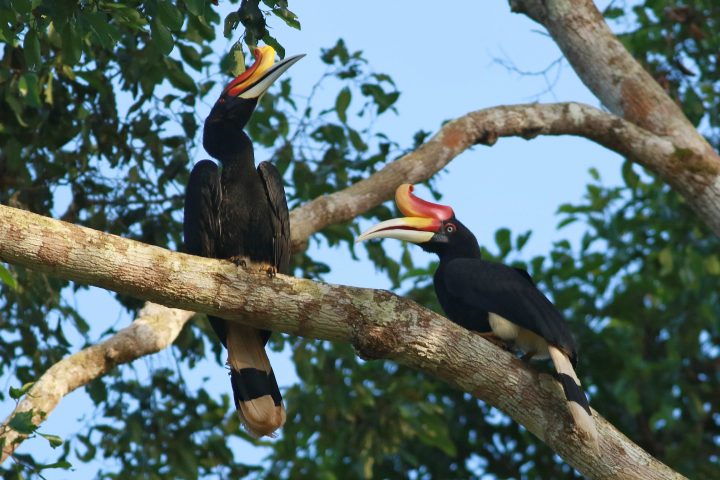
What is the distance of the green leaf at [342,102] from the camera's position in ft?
20.0

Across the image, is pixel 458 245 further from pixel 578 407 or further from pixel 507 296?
pixel 578 407

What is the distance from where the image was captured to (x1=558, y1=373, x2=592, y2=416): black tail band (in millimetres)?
3668

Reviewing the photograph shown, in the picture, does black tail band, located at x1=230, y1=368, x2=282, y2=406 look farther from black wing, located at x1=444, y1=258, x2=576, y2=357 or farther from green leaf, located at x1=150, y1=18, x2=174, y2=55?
green leaf, located at x1=150, y1=18, x2=174, y2=55

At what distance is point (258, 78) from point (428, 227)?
1067 mm

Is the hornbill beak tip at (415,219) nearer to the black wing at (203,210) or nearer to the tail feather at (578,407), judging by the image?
the black wing at (203,210)

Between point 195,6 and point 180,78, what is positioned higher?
point 180,78

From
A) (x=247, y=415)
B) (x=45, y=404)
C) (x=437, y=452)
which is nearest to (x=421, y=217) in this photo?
(x=247, y=415)

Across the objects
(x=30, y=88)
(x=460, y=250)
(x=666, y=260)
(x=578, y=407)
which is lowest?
(x=578, y=407)

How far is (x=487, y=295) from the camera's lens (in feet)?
14.6

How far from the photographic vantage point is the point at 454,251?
505cm

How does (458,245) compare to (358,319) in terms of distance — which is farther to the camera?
(458,245)

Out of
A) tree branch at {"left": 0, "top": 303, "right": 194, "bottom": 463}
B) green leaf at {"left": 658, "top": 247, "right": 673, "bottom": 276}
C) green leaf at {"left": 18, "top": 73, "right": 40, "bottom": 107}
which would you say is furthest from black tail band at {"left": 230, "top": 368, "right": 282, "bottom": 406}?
green leaf at {"left": 658, "top": 247, "right": 673, "bottom": 276}

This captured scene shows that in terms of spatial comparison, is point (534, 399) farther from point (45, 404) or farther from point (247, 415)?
point (45, 404)

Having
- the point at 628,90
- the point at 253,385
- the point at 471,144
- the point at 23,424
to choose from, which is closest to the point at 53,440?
the point at 23,424
